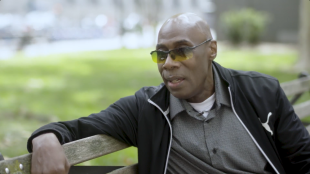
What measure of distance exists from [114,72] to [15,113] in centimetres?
584

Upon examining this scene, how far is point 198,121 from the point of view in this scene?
272 cm

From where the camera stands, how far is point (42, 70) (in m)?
13.1

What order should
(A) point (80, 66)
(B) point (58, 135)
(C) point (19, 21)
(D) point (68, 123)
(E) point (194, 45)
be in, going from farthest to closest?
(C) point (19, 21) → (A) point (80, 66) → (E) point (194, 45) → (D) point (68, 123) → (B) point (58, 135)

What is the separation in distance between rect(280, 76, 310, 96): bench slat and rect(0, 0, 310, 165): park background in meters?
2.06

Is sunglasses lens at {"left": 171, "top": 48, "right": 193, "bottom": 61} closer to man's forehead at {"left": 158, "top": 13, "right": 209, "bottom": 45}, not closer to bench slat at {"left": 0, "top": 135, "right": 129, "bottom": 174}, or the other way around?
man's forehead at {"left": 158, "top": 13, "right": 209, "bottom": 45}

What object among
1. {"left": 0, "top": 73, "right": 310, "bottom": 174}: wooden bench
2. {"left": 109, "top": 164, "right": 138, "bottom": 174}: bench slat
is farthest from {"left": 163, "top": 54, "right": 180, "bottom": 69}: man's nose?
{"left": 109, "top": 164, "right": 138, "bottom": 174}: bench slat

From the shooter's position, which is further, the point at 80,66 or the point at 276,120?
the point at 80,66

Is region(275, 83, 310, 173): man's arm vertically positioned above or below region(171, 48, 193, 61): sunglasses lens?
below

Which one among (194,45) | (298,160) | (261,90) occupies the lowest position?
(298,160)

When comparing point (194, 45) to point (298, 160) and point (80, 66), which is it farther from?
point (80, 66)

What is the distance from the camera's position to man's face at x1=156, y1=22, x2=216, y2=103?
8.56 feet

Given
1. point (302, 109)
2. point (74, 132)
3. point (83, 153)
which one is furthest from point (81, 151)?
point (302, 109)

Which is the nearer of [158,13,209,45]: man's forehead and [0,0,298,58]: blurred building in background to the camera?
[158,13,209,45]: man's forehead

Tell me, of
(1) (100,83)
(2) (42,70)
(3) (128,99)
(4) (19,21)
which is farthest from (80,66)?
(4) (19,21)
